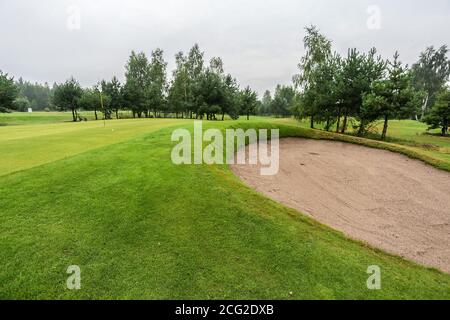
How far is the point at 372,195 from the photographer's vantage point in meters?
10.6

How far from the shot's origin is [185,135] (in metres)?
15.3

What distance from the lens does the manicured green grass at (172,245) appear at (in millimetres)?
4988

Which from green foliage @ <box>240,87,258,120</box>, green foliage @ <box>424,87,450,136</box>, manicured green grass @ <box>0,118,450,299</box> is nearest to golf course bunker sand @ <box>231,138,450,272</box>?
manicured green grass @ <box>0,118,450,299</box>

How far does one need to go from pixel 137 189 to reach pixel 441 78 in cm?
9927

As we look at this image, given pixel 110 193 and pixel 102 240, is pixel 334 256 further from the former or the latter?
pixel 110 193

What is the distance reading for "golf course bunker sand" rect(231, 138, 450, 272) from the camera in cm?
765

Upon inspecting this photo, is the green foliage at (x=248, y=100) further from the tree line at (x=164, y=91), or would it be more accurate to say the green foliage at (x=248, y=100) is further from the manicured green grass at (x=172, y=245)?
the manicured green grass at (x=172, y=245)
